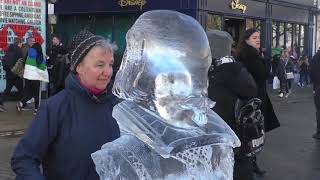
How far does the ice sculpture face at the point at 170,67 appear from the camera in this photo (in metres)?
1.87

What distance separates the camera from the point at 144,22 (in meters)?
1.96

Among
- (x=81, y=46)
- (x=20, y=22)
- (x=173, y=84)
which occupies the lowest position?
(x=173, y=84)

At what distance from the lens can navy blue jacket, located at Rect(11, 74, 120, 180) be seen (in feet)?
8.62

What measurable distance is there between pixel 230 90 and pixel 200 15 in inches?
557

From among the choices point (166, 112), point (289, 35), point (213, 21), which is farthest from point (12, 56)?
point (289, 35)

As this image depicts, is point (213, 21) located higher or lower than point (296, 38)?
higher

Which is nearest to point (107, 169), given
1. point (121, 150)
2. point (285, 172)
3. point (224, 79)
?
point (121, 150)

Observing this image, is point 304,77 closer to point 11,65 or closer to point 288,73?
point 288,73

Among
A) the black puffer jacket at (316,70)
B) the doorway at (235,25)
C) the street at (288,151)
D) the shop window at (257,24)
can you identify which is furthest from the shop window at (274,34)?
the black puffer jacket at (316,70)

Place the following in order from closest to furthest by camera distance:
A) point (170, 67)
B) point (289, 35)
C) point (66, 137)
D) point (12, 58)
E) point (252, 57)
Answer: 1. point (170, 67)
2. point (66, 137)
3. point (252, 57)
4. point (12, 58)
5. point (289, 35)

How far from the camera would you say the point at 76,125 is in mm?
2697

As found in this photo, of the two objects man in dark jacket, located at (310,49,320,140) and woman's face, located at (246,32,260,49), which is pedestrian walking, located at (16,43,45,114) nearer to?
man in dark jacket, located at (310,49,320,140)

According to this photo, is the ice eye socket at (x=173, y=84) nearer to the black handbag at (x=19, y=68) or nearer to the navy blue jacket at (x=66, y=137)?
the navy blue jacket at (x=66, y=137)

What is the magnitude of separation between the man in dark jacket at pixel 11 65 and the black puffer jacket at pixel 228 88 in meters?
8.83
